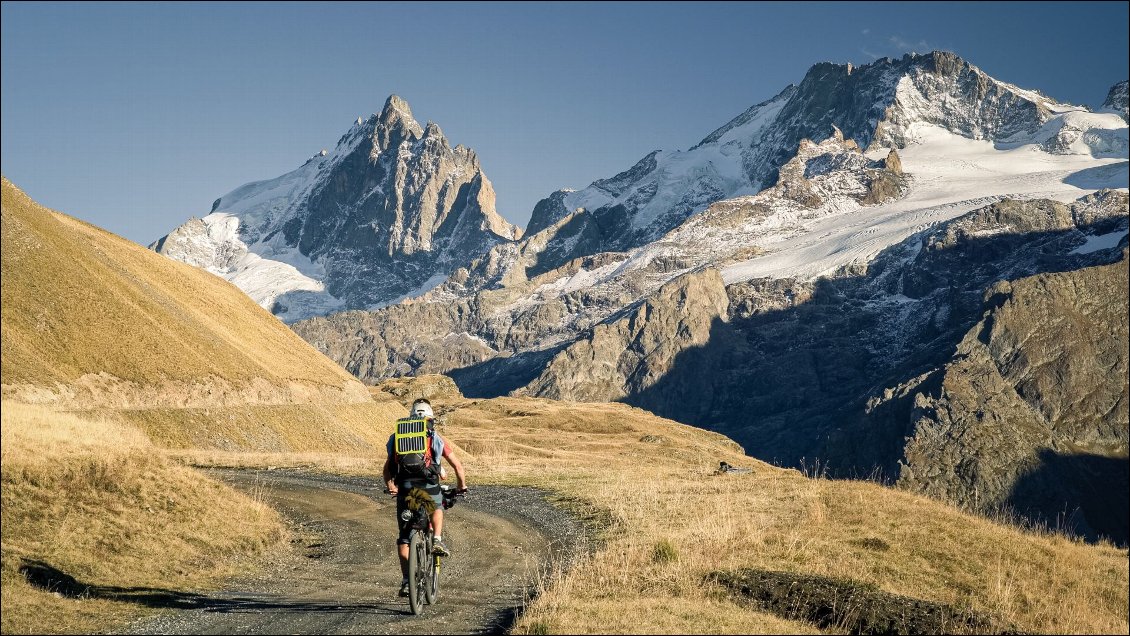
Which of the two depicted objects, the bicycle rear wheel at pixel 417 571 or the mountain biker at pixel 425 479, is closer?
the bicycle rear wheel at pixel 417 571

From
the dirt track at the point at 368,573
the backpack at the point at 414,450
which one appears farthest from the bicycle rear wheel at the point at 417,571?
the backpack at the point at 414,450

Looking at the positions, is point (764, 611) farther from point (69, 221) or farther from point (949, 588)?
point (69, 221)

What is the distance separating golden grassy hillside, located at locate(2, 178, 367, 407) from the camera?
37125mm

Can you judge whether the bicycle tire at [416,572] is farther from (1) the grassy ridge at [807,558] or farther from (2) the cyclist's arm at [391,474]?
(1) the grassy ridge at [807,558]

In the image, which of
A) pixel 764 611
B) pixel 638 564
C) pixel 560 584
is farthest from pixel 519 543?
pixel 764 611

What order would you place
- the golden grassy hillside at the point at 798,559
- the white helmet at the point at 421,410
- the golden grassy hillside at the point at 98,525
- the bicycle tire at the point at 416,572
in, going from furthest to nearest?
1. the white helmet at the point at 421,410
2. the bicycle tire at the point at 416,572
3. the golden grassy hillside at the point at 98,525
4. the golden grassy hillside at the point at 798,559

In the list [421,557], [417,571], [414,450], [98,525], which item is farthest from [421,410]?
[98,525]

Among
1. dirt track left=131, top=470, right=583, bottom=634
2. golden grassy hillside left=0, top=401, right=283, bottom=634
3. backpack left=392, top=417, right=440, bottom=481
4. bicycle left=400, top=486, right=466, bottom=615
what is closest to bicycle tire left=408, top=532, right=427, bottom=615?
bicycle left=400, top=486, right=466, bottom=615

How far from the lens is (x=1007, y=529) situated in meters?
24.1

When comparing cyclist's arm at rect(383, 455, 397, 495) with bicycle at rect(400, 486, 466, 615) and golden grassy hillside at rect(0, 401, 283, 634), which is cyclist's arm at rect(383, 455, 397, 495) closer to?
bicycle at rect(400, 486, 466, 615)

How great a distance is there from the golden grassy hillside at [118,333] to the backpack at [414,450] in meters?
24.0

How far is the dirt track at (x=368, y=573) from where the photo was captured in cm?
1488

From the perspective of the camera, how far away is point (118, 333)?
142 feet

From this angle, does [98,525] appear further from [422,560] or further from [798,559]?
[798,559]
